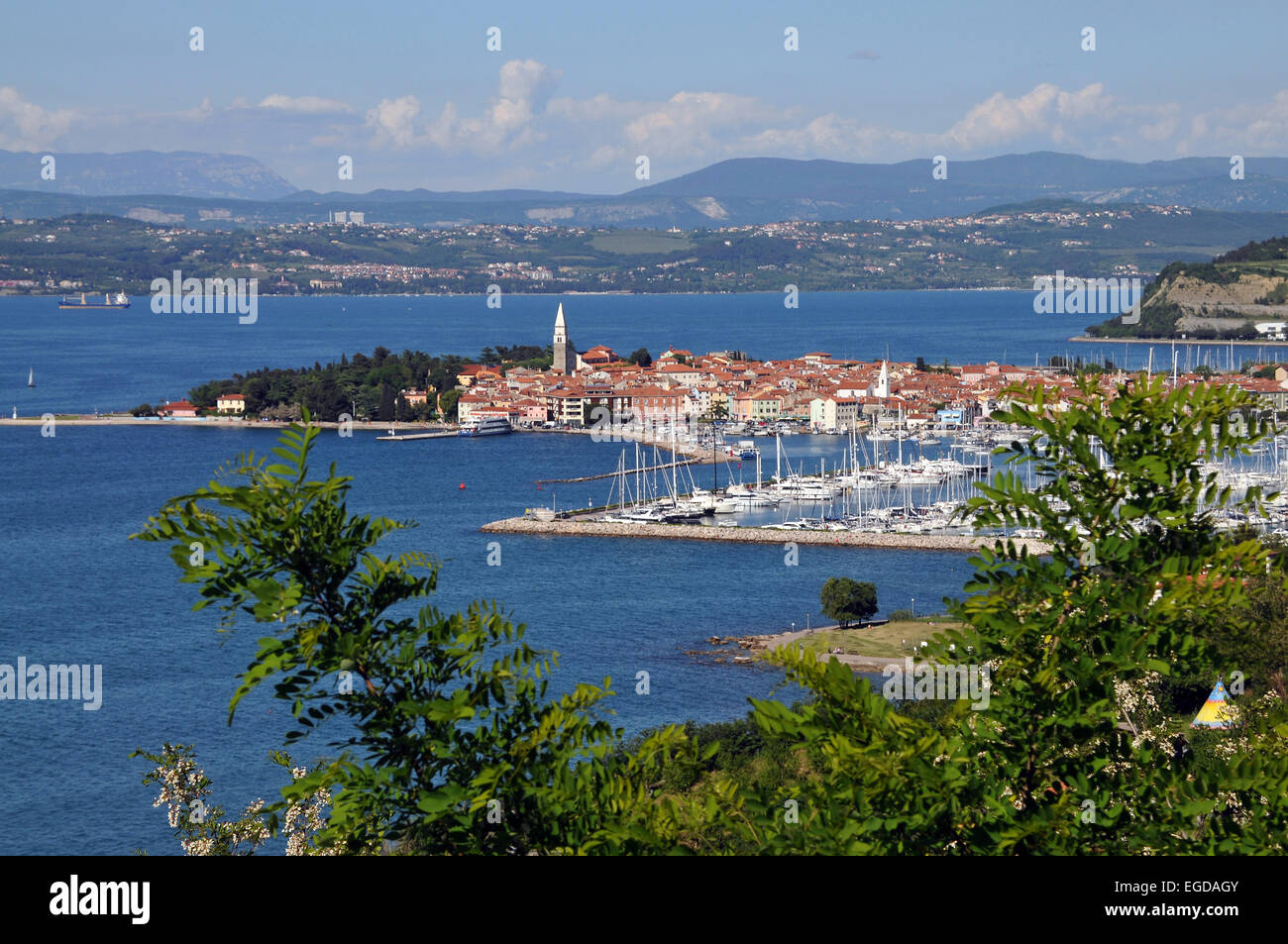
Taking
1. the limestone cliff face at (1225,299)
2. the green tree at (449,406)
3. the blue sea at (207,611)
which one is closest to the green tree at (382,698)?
the blue sea at (207,611)

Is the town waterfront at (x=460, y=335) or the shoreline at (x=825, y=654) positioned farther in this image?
the town waterfront at (x=460, y=335)

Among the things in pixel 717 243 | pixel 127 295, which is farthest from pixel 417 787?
pixel 717 243

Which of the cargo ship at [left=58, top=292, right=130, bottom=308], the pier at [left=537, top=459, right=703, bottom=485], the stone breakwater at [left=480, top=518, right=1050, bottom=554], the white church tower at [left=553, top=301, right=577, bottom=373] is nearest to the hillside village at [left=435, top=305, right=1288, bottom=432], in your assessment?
the white church tower at [left=553, top=301, right=577, bottom=373]

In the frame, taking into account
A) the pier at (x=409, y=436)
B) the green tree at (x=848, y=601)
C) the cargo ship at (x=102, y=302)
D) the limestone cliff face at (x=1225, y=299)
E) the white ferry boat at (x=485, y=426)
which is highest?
the cargo ship at (x=102, y=302)

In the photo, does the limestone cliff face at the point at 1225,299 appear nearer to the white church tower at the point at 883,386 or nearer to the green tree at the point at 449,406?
the white church tower at the point at 883,386
